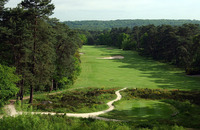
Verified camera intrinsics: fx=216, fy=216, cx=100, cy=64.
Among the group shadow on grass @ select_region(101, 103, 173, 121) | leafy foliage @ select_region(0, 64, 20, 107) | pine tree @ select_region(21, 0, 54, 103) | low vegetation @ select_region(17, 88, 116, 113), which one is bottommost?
low vegetation @ select_region(17, 88, 116, 113)

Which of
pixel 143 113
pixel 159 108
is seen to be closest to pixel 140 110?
pixel 143 113

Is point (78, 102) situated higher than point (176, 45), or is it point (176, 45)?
point (176, 45)

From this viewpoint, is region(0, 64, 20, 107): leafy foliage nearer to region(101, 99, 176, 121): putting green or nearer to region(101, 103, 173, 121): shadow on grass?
region(101, 99, 176, 121): putting green

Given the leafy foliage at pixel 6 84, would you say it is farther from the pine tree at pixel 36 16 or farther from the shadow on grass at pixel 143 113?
the shadow on grass at pixel 143 113

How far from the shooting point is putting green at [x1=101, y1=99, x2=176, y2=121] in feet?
83.2

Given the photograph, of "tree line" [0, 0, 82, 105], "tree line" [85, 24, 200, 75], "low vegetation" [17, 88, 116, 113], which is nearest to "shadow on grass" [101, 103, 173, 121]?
"low vegetation" [17, 88, 116, 113]

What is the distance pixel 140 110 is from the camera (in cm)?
2819

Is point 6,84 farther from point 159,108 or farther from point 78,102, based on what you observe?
point 159,108

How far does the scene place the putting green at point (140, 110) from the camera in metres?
25.4

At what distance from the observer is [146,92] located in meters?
38.8

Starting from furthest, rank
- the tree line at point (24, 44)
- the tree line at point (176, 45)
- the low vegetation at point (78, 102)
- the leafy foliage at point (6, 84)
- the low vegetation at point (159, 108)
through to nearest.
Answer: the tree line at point (176, 45)
the tree line at point (24, 44)
the low vegetation at point (78, 102)
the leafy foliage at point (6, 84)
the low vegetation at point (159, 108)

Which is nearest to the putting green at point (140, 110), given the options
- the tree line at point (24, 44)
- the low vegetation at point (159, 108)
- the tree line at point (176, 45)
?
the low vegetation at point (159, 108)

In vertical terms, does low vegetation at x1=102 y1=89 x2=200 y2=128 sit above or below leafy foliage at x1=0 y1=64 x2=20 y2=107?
below

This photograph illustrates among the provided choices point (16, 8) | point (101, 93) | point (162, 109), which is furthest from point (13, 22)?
point (162, 109)
